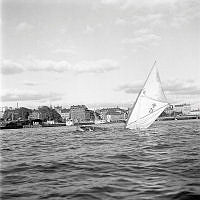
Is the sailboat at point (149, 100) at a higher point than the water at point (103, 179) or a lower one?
higher

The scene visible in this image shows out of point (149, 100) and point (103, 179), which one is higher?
point (149, 100)

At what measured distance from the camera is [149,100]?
51188mm

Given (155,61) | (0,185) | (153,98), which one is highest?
(155,61)

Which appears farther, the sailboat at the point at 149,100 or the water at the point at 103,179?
the sailboat at the point at 149,100

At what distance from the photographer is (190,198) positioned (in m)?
9.59

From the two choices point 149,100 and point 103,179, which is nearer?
point 103,179

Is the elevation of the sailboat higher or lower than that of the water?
higher

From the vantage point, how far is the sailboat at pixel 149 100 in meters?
51.2

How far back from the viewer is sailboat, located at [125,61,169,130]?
51.2 m

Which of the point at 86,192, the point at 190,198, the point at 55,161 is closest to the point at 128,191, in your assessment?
the point at 86,192

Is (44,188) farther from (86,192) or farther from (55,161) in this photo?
(55,161)

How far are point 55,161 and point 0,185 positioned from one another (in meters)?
6.11

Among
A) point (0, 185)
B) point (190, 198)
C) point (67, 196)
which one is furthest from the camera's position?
point (0, 185)

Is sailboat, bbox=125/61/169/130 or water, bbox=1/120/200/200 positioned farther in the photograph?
sailboat, bbox=125/61/169/130
